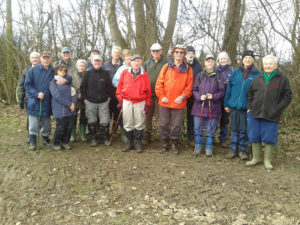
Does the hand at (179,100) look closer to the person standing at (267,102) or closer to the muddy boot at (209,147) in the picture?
the muddy boot at (209,147)

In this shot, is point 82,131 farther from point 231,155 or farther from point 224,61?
point 224,61

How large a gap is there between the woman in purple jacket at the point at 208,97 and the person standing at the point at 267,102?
2.10 feet

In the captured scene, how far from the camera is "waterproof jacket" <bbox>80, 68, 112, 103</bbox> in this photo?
5.64 meters

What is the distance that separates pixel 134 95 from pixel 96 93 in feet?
2.93

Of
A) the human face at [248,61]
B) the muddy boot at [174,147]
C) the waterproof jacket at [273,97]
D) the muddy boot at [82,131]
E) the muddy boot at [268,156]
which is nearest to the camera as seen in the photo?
the waterproof jacket at [273,97]

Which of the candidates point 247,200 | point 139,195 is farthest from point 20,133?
point 247,200

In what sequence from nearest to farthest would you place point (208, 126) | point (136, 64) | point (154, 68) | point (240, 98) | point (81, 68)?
1. point (240, 98)
2. point (136, 64)
3. point (208, 126)
4. point (154, 68)
5. point (81, 68)

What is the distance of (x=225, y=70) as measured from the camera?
544 centimetres

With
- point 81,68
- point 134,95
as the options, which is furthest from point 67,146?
point 134,95

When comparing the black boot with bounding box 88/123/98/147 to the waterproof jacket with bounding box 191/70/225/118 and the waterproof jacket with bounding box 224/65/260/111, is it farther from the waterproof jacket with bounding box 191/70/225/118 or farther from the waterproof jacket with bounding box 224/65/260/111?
the waterproof jacket with bounding box 224/65/260/111

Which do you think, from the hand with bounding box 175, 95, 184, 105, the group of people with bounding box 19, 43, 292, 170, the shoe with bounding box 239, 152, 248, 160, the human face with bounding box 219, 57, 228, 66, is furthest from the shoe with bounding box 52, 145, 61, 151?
the human face with bounding box 219, 57, 228, 66

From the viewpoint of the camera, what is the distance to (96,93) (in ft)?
18.6

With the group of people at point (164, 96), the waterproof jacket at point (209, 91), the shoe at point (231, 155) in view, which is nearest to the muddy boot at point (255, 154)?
the group of people at point (164, 96)

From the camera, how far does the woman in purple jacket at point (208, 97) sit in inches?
204
